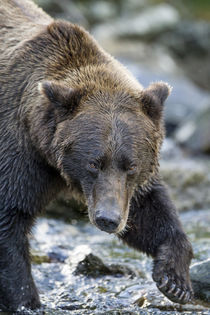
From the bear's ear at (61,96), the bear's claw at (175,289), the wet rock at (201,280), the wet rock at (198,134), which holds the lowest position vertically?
the bear's claw at (175,289)

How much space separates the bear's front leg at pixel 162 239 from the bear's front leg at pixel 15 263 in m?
1.00

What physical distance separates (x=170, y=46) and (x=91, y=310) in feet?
51.4

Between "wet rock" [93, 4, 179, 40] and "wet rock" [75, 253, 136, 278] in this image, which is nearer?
"wet rock" [75, 253, 136, 278]

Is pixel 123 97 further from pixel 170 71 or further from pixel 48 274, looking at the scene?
pixel 170 71

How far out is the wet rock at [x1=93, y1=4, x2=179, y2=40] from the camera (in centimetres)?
2200

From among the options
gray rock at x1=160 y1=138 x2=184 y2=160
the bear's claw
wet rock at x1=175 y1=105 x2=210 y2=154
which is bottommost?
the bear's claw

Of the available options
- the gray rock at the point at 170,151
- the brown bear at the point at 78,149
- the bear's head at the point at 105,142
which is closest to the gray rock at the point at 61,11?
the gray rock at the point at 170,151

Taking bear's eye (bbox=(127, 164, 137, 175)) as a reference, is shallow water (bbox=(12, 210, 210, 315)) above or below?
below

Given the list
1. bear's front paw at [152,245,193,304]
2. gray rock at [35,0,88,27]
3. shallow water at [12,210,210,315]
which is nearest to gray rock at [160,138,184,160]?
shallow water at [12,210,210,315]

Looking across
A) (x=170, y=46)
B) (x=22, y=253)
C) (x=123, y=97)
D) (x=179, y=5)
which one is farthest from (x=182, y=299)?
(x=179, y=5)

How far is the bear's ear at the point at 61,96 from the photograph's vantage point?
5.62m

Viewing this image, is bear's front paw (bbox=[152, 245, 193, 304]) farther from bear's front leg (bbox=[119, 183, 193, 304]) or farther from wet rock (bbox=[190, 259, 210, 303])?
wet rock (bbox=[190, 259, 210, 303])

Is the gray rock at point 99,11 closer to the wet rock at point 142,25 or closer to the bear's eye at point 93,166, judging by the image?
the wet rock at point 142,25

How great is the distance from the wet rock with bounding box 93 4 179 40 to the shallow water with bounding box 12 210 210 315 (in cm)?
1329
